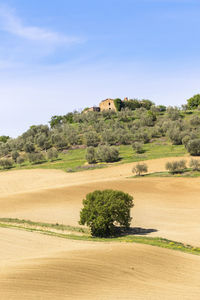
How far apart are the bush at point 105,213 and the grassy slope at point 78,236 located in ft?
4.32

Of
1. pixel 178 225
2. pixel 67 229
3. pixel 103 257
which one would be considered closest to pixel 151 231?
pixel 178 225

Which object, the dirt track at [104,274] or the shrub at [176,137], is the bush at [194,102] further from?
the dirt track at [104,274]

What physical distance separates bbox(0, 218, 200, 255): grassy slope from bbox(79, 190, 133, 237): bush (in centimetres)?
132

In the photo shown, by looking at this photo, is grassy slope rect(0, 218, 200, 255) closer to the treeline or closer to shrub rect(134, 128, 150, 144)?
the treeline

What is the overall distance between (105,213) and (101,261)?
10.6 meters

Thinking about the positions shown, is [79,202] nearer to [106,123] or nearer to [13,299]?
[13,299]

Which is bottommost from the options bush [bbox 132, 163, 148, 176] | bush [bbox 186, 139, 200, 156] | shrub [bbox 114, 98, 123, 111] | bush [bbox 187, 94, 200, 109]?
bush [bbox 132, 163, 148, 176]

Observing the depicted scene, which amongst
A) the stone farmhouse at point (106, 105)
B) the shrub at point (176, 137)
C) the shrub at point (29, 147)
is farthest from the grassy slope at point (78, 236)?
the stone farmhouse at point (106, 105)

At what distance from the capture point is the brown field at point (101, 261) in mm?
14117

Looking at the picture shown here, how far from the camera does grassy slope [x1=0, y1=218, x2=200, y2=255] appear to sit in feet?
75.4

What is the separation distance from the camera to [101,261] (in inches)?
707

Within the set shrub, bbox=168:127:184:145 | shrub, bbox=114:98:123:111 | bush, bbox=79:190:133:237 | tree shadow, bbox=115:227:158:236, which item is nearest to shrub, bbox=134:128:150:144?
shrub, bbox=168:127:184:145

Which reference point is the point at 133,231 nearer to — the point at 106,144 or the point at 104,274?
the point at 104,274

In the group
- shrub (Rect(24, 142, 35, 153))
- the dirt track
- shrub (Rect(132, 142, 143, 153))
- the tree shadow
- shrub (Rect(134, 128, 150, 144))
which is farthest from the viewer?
shrub (Rect(24, 142, 35, 153))
